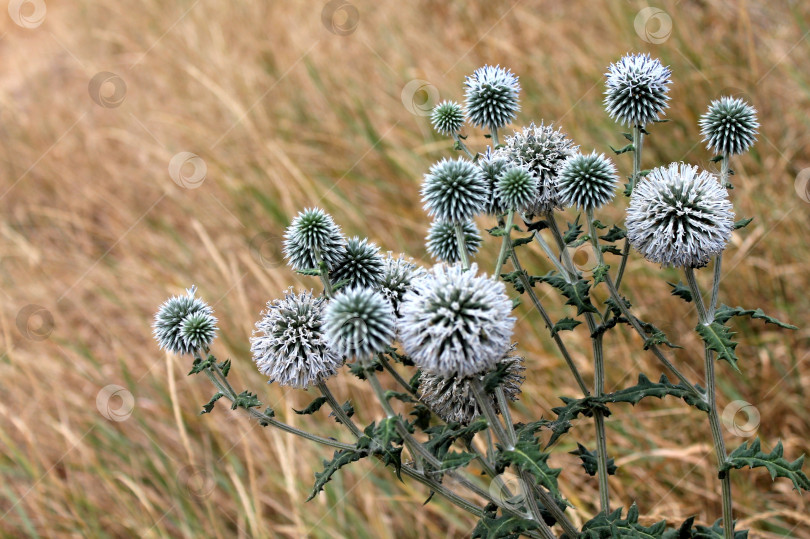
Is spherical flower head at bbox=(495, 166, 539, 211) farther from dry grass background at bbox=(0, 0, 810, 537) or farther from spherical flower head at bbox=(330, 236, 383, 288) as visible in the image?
dry grass background at bbox=(0, 0, 810, 537)

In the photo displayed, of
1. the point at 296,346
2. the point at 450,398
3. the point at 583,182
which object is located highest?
the point at 583,182

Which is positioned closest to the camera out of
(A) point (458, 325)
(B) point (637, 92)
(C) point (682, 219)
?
(A) point (458, 325)

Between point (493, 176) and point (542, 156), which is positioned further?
point (542, 156)

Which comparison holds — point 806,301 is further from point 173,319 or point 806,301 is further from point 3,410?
point 3,410

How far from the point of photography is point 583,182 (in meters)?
2.06

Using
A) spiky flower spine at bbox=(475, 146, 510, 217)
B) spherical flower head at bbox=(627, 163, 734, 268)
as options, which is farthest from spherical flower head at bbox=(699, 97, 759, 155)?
spiky flower spine at bbox=(475, 146, 510, 217)

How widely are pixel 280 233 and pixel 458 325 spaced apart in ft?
13.7

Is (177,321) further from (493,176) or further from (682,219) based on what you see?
(682,219)

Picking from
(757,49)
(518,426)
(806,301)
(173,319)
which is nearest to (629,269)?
(806,301)

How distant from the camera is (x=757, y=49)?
5.55 meters

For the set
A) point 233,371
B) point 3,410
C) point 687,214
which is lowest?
point 3,410

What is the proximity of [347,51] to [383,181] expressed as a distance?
81.4 inches

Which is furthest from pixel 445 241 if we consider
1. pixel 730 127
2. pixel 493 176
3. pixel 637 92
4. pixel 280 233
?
pixel 280 233

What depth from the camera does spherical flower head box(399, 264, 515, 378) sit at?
1.64 meters
